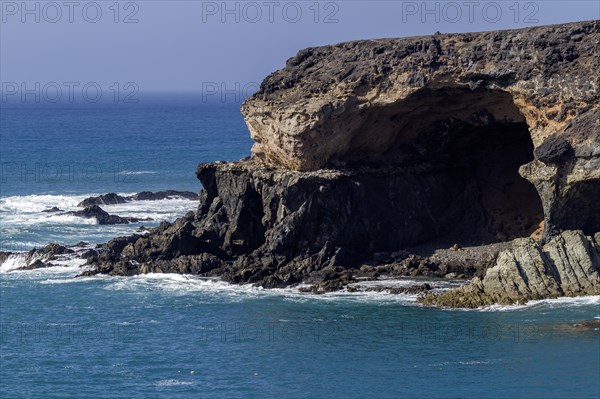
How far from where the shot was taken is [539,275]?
49.8 meters

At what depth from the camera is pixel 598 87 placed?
52.2m

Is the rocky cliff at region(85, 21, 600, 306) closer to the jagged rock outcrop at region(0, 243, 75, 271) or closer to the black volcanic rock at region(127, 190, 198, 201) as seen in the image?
the jagged rock outcrop at region(0, 243, 75, 271)

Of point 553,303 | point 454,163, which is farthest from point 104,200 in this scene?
point 553,303

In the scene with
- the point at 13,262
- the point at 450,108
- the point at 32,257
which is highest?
the point at 450,108

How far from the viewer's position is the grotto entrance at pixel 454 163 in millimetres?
58312

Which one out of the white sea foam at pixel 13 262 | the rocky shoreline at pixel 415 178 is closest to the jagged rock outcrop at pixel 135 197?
the white sea foam at pixel 13 262

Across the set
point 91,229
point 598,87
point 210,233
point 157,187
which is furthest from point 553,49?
point 157,187

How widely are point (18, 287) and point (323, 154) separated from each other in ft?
48.9

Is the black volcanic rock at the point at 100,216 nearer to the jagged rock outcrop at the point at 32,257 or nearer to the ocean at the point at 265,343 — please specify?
the jagged rock outcrop at the point at 32,257

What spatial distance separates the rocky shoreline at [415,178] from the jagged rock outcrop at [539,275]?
0.05 metres

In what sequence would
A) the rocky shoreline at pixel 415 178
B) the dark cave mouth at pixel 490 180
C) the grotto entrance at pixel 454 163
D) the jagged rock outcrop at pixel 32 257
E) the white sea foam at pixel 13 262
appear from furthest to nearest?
the white sea foam at pixel 13 262 → the jagged rock outcrop at pixel 32 257 → the dark cave mouth at pixel 490 180 → the grotto entrance at pixel 454 163 → the rocky shoreline at pixel 415 178

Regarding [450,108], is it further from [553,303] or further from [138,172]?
[138,172]

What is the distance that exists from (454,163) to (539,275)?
13.4 meters

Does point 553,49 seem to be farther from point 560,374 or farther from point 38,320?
point 38,320
